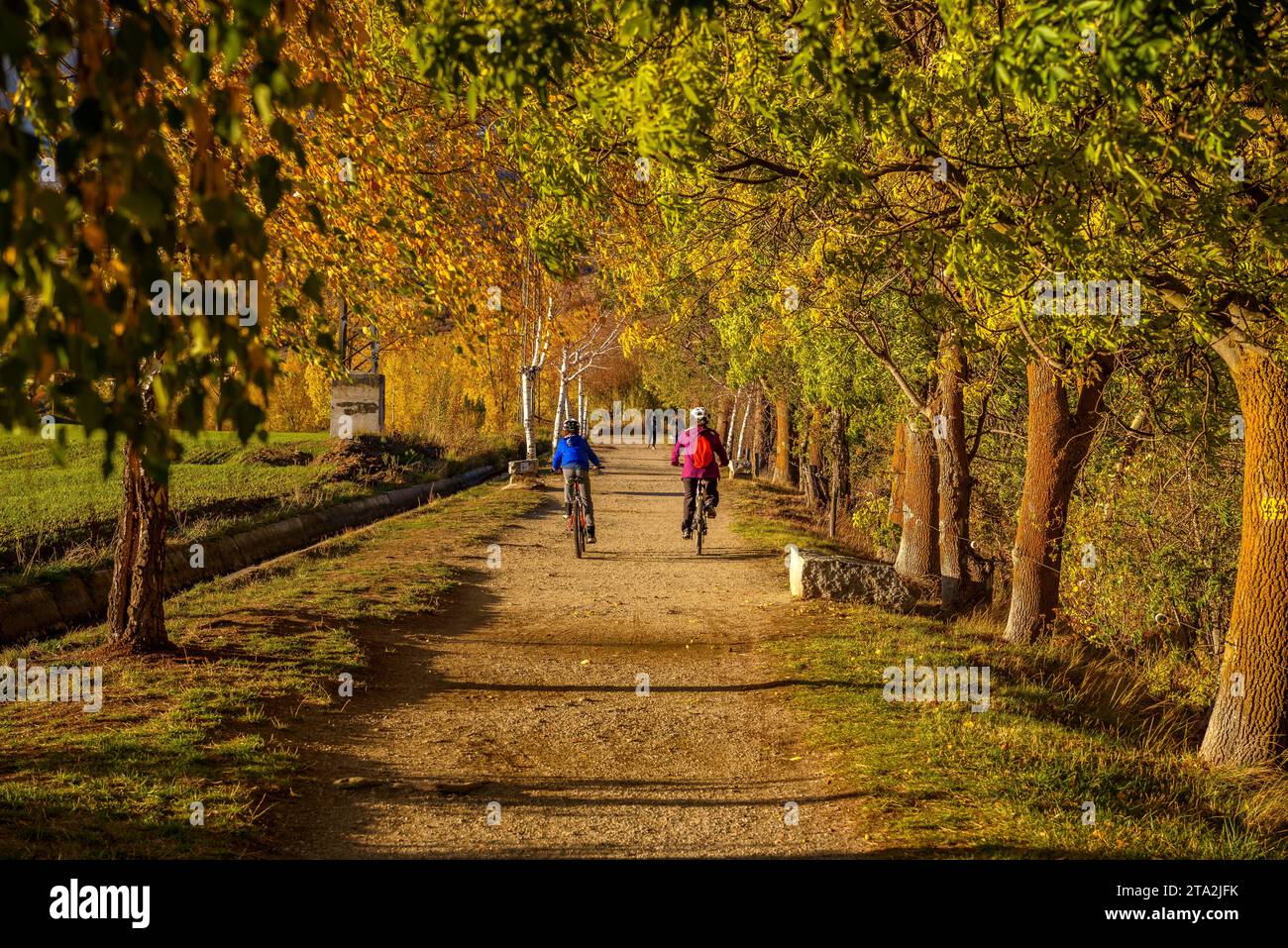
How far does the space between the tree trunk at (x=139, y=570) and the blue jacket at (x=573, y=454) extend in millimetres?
8534

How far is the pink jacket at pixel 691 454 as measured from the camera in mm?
17891

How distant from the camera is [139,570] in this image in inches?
357

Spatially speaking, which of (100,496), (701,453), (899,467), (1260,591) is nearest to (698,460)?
(701,453)

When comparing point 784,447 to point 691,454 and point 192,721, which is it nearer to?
point 691,454

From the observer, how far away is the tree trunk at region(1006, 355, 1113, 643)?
1409 cm

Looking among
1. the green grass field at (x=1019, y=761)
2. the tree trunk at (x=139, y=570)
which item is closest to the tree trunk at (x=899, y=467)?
the green grass field at (x=1019, y=761)

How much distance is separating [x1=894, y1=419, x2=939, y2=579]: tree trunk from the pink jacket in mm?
3328
